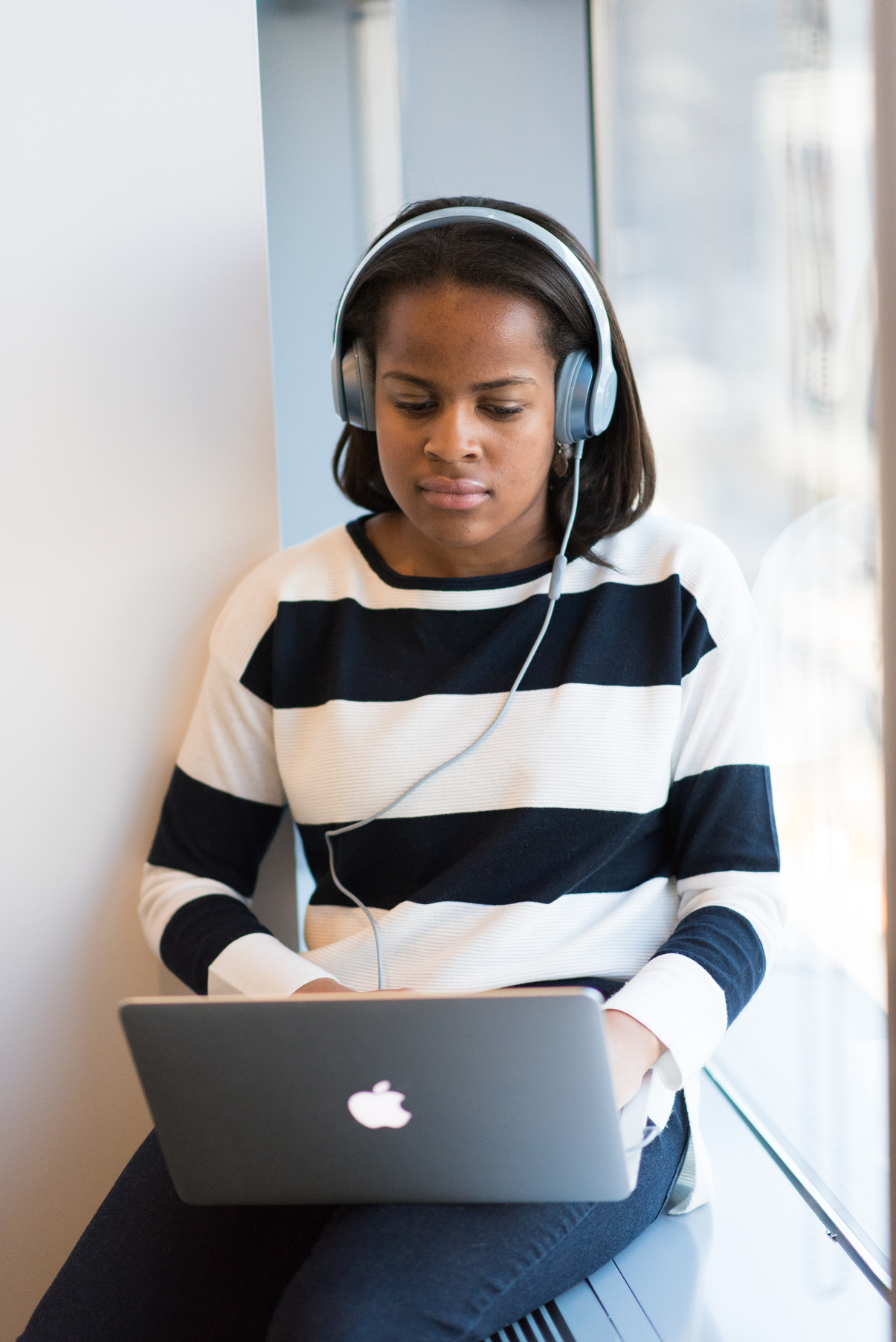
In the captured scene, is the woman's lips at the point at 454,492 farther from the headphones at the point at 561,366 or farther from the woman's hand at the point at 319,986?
the woman's hand at the point at 319,986

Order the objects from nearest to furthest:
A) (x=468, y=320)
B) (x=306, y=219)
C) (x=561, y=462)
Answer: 1. (x=468, y=320)
2. (x=561, y=462)
3. (x=306, y=219)

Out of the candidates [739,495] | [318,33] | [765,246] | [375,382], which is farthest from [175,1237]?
[318,33]

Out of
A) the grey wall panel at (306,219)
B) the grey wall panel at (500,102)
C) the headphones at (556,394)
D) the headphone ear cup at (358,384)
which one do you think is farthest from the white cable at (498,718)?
the grey wall panel at (500,102)

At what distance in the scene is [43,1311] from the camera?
0.95 meters

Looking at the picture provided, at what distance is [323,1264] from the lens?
86 centimetres

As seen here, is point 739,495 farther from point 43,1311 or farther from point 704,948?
point 43,1311

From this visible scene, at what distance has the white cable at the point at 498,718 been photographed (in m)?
1.11

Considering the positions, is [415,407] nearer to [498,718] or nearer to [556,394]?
[556,394]

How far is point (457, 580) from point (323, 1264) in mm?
661

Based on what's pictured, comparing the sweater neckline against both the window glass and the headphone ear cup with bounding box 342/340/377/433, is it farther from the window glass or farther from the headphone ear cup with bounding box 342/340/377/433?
the window glass

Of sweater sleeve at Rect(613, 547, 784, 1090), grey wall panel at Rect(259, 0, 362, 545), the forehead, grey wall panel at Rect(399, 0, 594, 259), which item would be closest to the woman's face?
the forehead

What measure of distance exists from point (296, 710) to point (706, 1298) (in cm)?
70

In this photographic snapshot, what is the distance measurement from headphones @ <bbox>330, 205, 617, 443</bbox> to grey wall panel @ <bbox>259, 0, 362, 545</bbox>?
0.36 m

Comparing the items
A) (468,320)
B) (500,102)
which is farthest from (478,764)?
(500,102)
